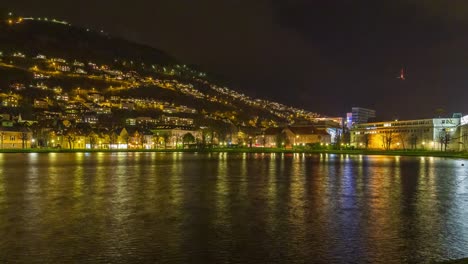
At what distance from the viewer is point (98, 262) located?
1127cm

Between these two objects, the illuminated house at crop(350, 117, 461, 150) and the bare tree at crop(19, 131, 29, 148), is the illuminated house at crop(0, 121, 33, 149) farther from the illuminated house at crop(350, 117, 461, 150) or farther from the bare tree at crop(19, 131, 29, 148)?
the illuminated house at crop(350, 117, 461, 150)

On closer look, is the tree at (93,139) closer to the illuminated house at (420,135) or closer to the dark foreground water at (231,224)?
the illuminated house at (420,135)

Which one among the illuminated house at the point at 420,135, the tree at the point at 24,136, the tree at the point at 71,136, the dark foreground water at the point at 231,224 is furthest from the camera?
the illuminated house at the point at 420,135

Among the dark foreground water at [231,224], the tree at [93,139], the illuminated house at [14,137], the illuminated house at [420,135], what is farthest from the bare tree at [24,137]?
the dark foreground water at [231,224]

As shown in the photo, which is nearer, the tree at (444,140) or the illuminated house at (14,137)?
the tree at (444,140)

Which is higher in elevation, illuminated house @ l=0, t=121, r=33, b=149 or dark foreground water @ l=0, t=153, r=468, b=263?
illuminated house @ l=0, t=121, r=33, b=149

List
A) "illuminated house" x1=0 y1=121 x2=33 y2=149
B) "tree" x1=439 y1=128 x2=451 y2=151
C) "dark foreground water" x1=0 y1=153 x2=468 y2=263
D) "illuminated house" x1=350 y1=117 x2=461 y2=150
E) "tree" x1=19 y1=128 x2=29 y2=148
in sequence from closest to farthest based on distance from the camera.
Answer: "dark foreground water" x1=0 y1=153 x2=468 y2=263 → "tree" x1=439 y1=128 x2=451 y2=151 → "illuminated house" x1=0 y1=121 x2=33 y2=149 → "tree" x1=19 y1=128 x2=29 y2=148 → "illuminated house" x1=350 y1=117 x2=461 y2=150

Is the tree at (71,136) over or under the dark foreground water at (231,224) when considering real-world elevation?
over

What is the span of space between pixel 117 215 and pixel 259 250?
282 inches

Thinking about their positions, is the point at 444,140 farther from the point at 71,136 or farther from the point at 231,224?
the point at 231,224

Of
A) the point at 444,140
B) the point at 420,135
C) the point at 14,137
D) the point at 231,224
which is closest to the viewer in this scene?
the point at 231,224

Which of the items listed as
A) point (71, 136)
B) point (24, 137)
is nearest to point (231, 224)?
point (24, 137)

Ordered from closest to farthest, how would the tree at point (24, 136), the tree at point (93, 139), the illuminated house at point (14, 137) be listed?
the illuminated house at point (14, 137), the tree at point (24, 136), the tree at point (93, 139)

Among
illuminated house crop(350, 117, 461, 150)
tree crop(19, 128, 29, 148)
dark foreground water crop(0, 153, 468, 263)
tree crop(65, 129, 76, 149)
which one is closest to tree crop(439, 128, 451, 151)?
illuminated house crop(350, 117, 461, 150)
